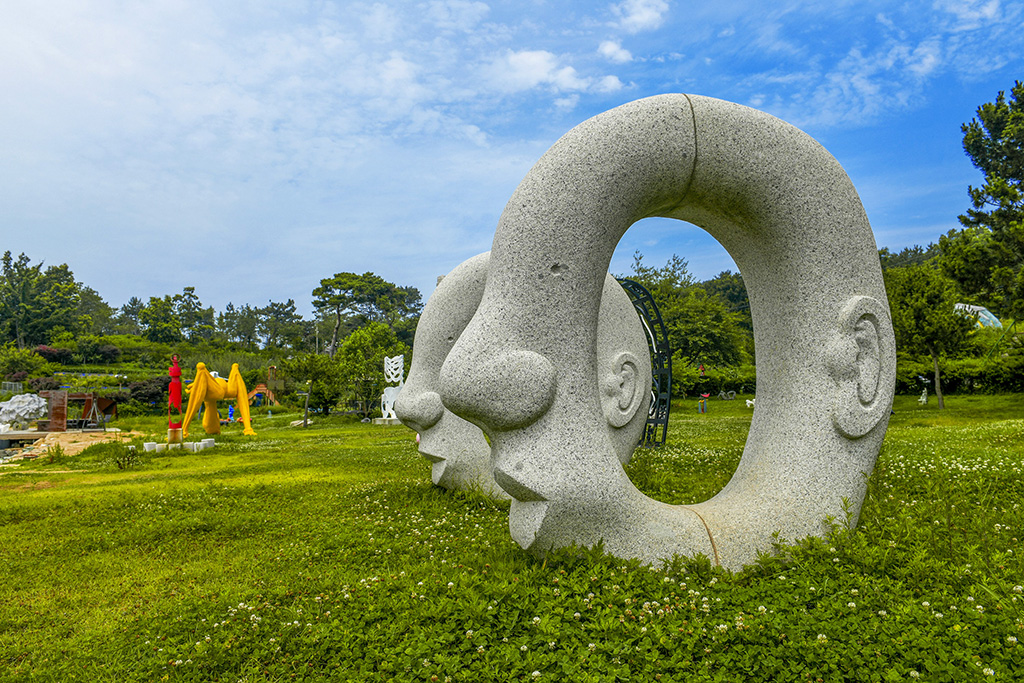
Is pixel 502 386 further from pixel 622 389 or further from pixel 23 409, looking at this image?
pixel 23 409

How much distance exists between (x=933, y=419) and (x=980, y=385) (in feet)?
28.9

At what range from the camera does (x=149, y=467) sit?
10969mm

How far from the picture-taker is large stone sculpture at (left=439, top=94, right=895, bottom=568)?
3676 millimetres

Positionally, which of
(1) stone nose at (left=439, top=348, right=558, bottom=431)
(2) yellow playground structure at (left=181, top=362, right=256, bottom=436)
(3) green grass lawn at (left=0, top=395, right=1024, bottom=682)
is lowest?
(3) green grass lawn at (left=0, top=395, right=1024, bottom=682)

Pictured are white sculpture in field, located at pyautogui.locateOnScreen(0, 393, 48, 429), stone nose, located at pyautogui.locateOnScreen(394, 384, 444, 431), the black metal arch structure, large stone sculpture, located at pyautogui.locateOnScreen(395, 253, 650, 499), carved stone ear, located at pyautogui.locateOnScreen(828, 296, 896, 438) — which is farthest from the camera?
white sculpture in field, located at pyautogui.locateOnScreen(0, 393, 48, 429)

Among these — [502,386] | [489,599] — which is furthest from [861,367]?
[489,599]

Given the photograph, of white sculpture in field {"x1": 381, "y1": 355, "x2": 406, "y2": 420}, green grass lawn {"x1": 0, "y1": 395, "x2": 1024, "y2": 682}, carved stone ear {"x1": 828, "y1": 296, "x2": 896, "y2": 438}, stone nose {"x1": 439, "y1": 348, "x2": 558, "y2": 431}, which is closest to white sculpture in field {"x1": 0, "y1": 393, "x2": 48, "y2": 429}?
white sculpture in field {"x1": 381, "y1": 355, "x2": 406, "y2": 420}

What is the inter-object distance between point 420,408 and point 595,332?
3.60 metres

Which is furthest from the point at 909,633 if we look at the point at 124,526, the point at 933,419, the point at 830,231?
the point at 933,419

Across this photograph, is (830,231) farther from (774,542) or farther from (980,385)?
(980,385)

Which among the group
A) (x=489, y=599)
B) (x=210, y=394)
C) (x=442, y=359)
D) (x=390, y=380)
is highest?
(x=442, y=359)

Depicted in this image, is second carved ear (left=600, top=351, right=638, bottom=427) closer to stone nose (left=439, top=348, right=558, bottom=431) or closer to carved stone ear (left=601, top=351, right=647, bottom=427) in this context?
carved stone ear (left=601, top=351, right=647, bottom=427)

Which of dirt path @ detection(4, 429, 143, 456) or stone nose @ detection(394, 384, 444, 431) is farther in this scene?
dirt path @ detection(4, 429, 143, 456)

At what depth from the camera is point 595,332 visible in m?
3.99
